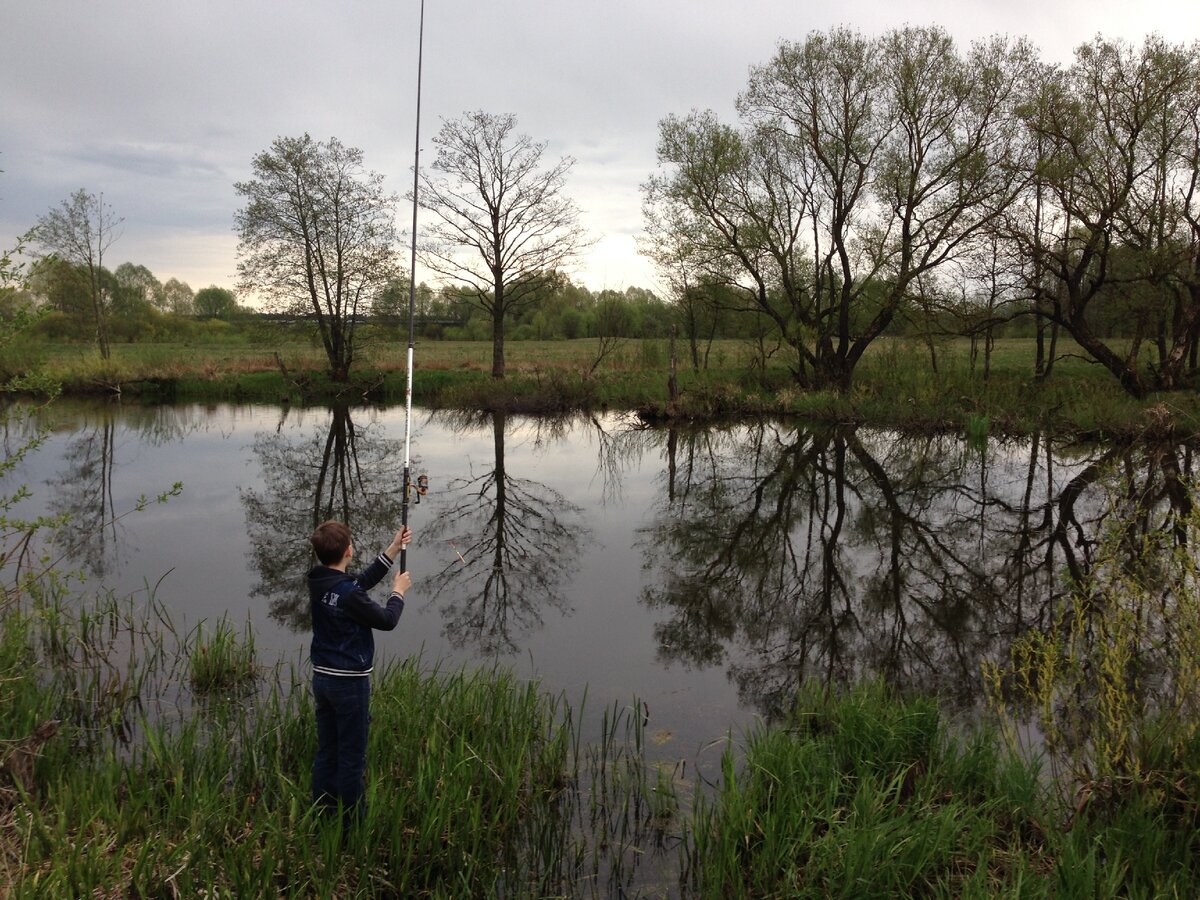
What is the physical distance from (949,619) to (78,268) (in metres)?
41.1

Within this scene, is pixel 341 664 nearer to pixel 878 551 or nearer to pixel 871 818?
pixel 871 818

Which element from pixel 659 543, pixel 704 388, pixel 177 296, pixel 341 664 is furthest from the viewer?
pixel 177 296

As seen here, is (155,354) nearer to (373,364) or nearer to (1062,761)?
(373,364)

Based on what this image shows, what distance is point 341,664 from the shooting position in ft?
13.5

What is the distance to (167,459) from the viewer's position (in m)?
18.6

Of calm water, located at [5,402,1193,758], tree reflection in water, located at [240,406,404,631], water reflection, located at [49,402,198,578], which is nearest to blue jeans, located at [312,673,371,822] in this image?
calm water, located at [5,402,1193,758]

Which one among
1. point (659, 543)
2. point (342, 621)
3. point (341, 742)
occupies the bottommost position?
point (659, 543)

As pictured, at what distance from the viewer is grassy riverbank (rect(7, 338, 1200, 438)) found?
21000 millimetres

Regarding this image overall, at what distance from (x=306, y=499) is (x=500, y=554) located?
5.14 metres

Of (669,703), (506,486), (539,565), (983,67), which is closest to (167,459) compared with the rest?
(506,486)

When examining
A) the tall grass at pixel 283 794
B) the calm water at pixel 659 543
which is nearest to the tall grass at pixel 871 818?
the tall grass at pixel 283 794

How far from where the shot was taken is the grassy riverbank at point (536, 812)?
3738 millimetres

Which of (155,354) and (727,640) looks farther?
(155,354)

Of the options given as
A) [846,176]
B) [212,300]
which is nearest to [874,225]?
[846,176]
